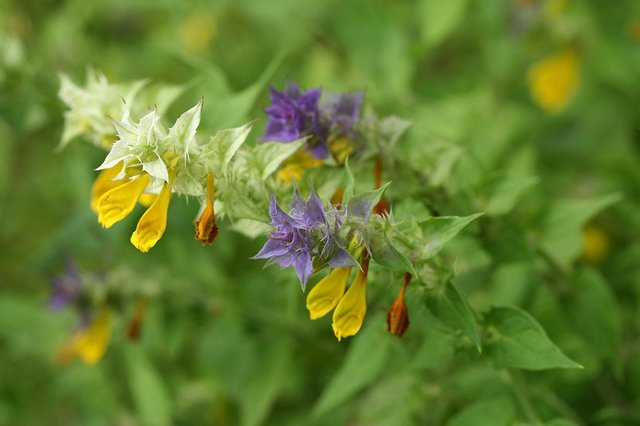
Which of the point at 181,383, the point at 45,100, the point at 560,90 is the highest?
the point at 45,100

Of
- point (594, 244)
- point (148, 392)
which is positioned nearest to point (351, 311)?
point (148, 392)

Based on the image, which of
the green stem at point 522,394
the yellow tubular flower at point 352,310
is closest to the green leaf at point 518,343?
the green stem at point 522,394

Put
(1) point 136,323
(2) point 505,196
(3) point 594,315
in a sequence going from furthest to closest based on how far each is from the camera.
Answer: (1) point 136,323 → (3) point 594,315 → (2) point 505,196

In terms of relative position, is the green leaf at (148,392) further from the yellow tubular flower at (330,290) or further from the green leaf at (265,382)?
the yellow tubular flower at (330,290)

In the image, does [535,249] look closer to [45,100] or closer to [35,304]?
[45,100]

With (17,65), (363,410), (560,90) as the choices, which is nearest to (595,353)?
(363,410)

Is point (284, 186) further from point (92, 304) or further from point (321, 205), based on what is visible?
point (92, 304)

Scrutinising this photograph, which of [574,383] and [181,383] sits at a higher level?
[574,383]

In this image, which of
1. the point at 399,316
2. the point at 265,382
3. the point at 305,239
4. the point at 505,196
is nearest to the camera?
the point at 305,239
